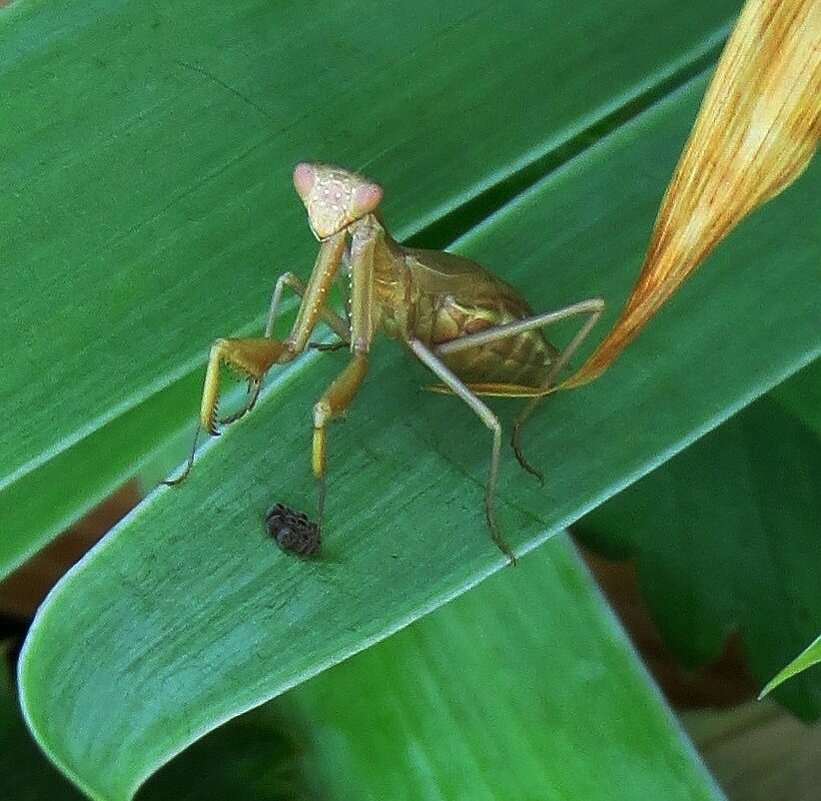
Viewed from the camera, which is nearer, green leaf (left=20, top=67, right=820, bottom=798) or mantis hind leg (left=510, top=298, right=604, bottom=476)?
green leaf (left=20, top=67, right=820, bottom=798)

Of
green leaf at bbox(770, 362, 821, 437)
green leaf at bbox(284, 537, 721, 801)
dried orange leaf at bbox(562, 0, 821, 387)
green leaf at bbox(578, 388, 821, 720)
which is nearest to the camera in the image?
dried orange leaf at bbox(562, 0, 821, 387)

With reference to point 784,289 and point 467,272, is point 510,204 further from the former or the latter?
point 784,289

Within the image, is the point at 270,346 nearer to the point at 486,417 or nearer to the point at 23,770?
the point at 486,417

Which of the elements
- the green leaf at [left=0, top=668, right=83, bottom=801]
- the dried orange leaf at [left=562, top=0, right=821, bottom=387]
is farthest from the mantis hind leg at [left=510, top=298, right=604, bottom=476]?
the green leaf at [left=0, top=668, right=83, bottom=801]

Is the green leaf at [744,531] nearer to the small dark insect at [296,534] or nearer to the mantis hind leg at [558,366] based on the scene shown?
the mantis hind leg at [558,366]

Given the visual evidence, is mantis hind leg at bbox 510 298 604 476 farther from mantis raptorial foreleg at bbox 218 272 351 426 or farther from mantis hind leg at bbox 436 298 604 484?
mantis raptorial foreleg at bbox 218 272 351 426

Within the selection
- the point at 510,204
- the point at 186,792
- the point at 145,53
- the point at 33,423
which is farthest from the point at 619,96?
the point at 186,792
